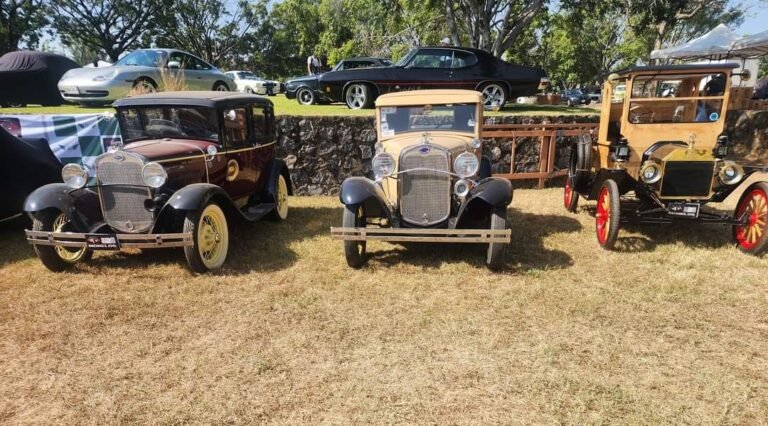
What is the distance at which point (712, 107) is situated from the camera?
5277mm

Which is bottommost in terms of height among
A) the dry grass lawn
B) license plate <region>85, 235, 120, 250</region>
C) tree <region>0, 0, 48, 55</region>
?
the dry grass lawn

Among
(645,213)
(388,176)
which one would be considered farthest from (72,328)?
(645,213)

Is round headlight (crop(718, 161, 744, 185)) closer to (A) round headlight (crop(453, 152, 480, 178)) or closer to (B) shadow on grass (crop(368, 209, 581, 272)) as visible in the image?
(B) shadow on grass (crop(368, 209, 581, 272))

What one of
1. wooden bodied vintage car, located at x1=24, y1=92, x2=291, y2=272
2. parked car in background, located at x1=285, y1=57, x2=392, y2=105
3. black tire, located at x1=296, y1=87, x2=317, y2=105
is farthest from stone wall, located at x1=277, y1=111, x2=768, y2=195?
black tire, located at x1=296, y1=87, x2=317, y2=105

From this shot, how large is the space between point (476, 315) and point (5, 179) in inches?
232

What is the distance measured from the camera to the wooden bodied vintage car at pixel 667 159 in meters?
4.70

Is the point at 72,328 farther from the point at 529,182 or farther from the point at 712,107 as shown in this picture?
the point at 529,182

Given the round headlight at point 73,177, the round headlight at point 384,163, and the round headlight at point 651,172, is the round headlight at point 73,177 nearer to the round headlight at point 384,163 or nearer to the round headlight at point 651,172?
the round headlight at point 384,163

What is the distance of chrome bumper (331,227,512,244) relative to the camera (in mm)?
4094

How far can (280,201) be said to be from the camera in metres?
6.44

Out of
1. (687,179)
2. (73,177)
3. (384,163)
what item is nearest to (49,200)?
(73,177)

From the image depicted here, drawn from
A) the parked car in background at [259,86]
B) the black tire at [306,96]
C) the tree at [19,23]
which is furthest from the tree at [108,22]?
the black tire at [306,96]

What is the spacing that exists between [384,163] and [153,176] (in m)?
2.26

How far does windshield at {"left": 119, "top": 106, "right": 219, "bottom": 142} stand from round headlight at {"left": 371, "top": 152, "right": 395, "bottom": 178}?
1.92m
